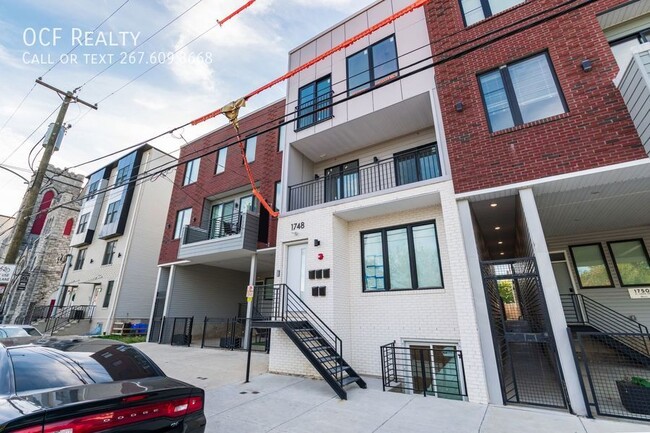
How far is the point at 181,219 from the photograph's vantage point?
1590 centimetres

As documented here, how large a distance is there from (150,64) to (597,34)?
10.9 metres

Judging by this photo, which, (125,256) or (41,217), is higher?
(41,217)

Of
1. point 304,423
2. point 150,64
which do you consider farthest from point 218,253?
point 304,423

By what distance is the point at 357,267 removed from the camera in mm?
8852

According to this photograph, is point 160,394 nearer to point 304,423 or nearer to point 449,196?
point 304,423

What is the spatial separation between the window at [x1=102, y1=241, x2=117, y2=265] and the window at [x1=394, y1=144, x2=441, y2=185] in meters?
19.8

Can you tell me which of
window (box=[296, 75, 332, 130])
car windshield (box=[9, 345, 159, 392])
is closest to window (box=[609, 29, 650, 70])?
window (box=[296, 75, 332, 130])

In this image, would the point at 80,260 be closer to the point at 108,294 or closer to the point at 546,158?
Answer: the point at 108,294

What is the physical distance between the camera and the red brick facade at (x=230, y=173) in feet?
42.3

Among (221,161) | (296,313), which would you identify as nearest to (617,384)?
(296,313)

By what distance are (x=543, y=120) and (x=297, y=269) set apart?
24.0 feet

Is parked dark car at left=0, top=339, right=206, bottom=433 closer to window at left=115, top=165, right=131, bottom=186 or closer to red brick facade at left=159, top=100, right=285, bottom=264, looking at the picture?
red brick facade at left=159, top=100, right=285, bottom=264

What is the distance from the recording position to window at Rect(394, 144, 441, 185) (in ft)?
28.8

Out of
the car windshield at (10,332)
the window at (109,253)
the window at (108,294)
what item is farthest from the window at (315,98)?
the window at (109,253)
